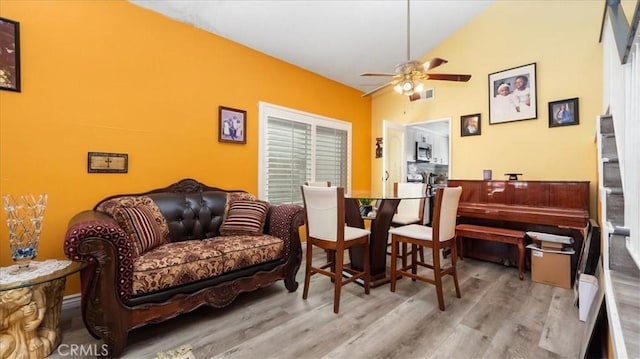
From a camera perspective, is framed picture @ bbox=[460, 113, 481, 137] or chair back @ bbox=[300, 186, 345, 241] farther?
framed picture @ bbox=[460, 113, 481, 137]

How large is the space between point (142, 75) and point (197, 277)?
6.87 feet

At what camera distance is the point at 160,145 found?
286 cm

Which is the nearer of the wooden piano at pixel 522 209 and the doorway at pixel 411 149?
the wooden piano at pixel 522 209

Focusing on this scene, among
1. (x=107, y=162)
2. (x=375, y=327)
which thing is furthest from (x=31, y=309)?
(x=375, y=327)

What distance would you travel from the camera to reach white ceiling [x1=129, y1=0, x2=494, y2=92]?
2.98m

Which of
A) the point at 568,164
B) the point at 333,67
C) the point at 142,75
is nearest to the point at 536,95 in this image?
the point at 568,164

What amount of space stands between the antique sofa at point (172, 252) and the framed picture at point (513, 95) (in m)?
3.18

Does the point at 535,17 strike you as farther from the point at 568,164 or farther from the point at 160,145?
the point at 160,145

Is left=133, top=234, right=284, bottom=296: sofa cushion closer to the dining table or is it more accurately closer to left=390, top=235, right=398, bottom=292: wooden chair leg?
the dining table

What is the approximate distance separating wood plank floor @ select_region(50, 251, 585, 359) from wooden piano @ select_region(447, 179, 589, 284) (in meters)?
0.66

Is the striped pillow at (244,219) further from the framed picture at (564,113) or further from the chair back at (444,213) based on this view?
the framed picture at (564,113)

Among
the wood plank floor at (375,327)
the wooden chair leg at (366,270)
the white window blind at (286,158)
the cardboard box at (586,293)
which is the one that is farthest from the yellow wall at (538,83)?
the wooden chair leg at (366,270)

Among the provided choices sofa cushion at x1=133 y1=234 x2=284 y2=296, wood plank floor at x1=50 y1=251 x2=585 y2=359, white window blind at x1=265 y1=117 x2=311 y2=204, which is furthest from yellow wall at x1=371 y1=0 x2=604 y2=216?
sofa cushion at x1=133 y1=234 x2=284 y2=296

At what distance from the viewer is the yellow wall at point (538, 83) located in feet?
10.4
